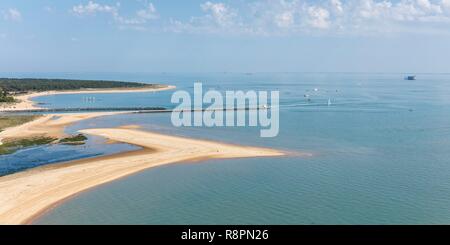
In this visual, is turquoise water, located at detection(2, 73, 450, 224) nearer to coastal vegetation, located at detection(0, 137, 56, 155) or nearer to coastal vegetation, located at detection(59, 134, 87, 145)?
coastal vegetation, located at detection(59, 134, 87, 145)

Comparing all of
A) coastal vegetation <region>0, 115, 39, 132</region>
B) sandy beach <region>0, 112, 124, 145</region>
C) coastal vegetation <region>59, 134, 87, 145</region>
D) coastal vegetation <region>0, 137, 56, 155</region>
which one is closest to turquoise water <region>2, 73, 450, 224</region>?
coastal vegetation <region>59, 134, 87, 145</region>

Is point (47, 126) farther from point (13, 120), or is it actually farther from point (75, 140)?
point (75, 140)

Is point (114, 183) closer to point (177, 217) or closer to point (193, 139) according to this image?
point (177, 217)

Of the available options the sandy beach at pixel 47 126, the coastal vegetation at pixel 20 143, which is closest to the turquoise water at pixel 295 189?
the coastal vegetation at pixel 20 143

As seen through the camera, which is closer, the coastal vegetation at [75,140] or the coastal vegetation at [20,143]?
the coastal vegetation at [20,143]

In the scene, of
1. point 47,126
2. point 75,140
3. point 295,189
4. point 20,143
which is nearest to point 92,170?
point 295,189

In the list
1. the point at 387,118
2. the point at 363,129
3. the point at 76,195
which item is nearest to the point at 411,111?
the point at 387,118

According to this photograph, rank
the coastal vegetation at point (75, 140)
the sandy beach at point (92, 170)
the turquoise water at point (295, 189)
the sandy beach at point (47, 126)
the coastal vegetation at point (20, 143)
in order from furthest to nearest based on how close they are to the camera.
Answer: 1. the sandy beach at point (47, 126)
2. the coastal vegetation at point (75, 140)
3. the coastal vegetation at point (20, 143)
4. the sandy beach at point (92, 170)
5. the turquoise water at point (295, 189)

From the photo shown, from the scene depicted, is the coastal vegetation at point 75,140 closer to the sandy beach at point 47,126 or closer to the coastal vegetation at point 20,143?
the coastal vegetation at point 20,143
